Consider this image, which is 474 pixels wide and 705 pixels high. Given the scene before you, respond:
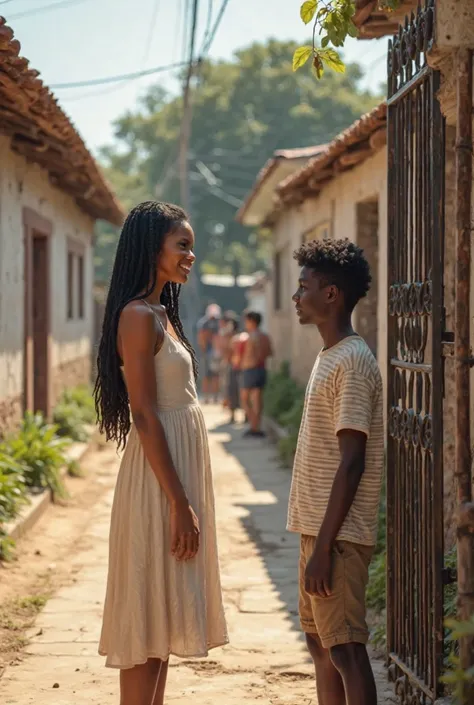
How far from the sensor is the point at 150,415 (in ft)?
11.5

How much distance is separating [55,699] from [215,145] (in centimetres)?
3806

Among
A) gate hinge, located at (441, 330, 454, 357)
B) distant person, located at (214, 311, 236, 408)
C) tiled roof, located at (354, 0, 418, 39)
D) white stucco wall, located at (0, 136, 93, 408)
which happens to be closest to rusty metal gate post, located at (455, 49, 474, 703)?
gate hinge, located at (441, 330, 454, 357)

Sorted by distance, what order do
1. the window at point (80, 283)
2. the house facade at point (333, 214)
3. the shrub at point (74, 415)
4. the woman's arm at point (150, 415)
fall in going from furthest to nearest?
the window at point (80, 283), the shrub at point (74, 415), the house facade at point (333, 214), the woman's arm at point (150, 415)

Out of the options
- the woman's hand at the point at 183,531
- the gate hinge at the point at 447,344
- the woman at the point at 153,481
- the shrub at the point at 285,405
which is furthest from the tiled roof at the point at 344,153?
the woman's hand at the point at 183,531

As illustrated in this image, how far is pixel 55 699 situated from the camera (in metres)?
4.62

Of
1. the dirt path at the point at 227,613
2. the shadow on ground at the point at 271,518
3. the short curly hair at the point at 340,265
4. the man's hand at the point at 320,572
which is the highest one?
the short curly hair at the point at 340,265

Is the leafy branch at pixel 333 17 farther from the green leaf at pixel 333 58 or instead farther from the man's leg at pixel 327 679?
the man's leg at pixel 327 679

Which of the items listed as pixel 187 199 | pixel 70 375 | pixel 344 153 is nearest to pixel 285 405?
pixel 70 375

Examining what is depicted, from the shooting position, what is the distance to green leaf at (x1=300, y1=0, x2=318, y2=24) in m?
4.08

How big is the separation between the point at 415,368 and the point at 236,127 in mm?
38383

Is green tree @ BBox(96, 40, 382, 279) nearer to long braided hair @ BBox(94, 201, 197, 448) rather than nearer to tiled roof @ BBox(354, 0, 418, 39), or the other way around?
tiled roof @ BBox(354, 0, 418, 39)

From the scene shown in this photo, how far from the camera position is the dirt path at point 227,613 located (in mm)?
4750

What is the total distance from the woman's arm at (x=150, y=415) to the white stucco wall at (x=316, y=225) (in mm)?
5200

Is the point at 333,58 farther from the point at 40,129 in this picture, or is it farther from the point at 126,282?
the point at 40,129
